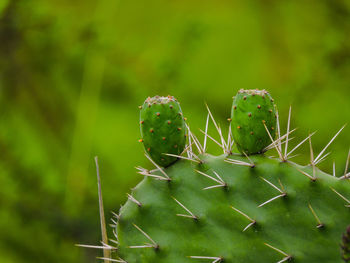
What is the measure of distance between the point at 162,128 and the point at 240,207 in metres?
0.22

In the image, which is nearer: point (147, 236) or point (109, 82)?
point (147, 236)

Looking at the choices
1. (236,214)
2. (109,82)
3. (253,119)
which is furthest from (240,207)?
(109,82)

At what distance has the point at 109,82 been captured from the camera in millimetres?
2541

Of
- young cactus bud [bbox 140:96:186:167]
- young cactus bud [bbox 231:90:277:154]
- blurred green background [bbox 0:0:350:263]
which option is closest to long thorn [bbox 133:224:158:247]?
young cactus bud [bbox 140:96:186:167]

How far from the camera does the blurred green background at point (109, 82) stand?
235cm

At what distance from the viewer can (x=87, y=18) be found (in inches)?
101

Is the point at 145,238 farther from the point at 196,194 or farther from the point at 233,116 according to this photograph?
the point at 233,116

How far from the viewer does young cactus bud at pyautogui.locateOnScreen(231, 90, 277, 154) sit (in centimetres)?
97

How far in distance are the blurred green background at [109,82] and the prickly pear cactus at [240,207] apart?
4.24ft

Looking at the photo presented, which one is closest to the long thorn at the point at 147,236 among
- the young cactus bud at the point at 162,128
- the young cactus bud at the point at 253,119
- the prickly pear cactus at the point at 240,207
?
the prickly pear cactus at the point at 240,207

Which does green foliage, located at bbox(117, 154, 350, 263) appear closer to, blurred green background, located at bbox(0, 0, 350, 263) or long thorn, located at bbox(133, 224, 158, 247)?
long thorn, located at bbox(133, 224, 158, 247)

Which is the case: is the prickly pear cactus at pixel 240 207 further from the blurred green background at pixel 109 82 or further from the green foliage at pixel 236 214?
the blurred green background at pixel 109 82

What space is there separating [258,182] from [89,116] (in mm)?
1734

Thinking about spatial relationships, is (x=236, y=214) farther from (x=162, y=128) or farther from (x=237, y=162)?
(x=162, y=128)
